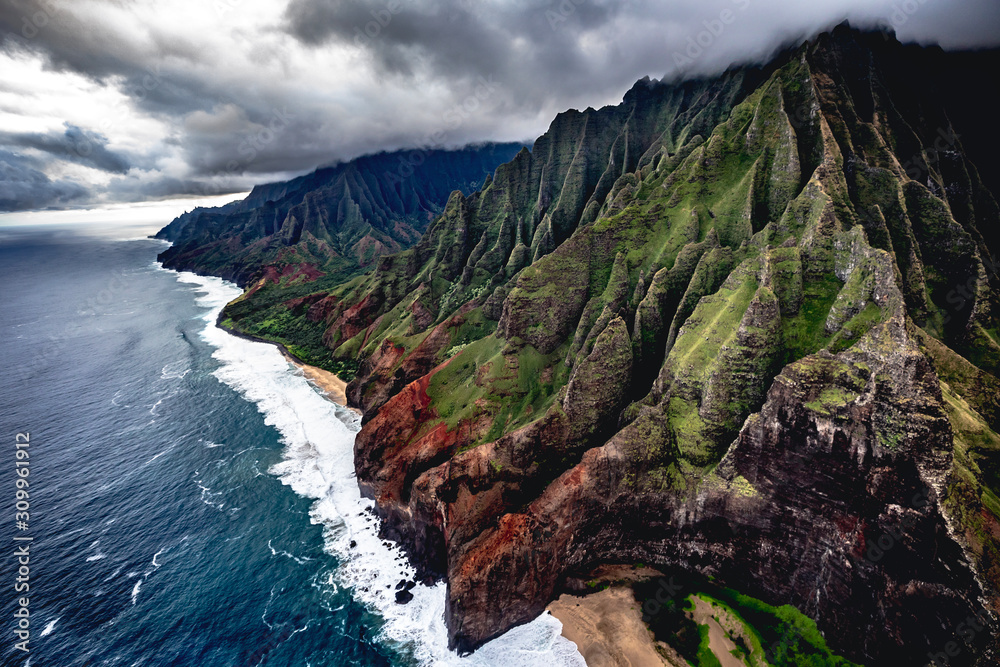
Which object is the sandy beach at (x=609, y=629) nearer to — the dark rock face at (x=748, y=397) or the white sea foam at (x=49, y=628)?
the dark rock face at (x=748, y=397)

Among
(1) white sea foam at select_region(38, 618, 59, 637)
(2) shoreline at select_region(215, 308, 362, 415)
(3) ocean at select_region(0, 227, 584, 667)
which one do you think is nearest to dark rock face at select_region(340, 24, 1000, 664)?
(3) ocean at select_region(0, 227, 584, 667)

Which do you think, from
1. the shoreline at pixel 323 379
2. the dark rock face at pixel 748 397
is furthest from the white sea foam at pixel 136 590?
the shoreline at pixel 323 379

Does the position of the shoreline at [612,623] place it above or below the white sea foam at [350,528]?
above

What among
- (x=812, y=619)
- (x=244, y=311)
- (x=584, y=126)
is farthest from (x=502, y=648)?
(x=244, y=311)

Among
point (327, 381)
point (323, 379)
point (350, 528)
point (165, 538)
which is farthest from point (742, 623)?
point (323, 379)

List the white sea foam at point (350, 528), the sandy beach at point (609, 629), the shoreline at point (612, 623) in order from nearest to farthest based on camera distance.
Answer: the shoreline at point (612, 623), the sandy beach at point (609, 629), the white sea foam at point (350, 528)
